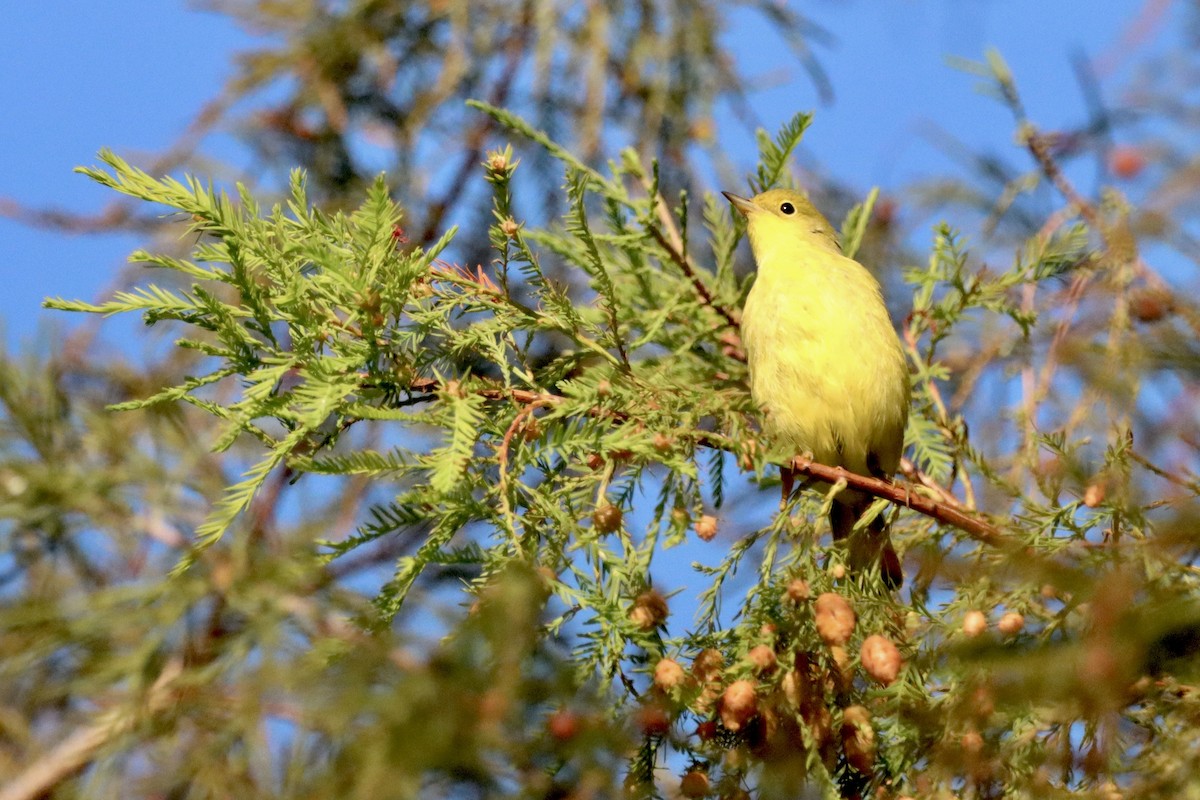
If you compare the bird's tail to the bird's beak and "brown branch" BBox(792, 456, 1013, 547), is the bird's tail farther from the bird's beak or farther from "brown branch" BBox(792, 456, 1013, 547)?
the bird's beak

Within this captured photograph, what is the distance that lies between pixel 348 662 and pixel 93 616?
2.52ft

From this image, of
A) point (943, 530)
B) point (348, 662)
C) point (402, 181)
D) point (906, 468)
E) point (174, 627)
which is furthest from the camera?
point (402, 181)

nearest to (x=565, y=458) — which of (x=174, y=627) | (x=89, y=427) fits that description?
(x=174, y=627)

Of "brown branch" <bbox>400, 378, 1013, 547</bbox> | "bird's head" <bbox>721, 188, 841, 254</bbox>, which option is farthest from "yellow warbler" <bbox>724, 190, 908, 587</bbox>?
"brown branch" <bbox>400, 378, 1013, 547</bbox>

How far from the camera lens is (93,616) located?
84.0 inches

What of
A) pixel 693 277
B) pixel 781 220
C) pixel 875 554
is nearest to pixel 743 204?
pixel 781 220

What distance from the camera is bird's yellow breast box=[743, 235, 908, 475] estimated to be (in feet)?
11.5

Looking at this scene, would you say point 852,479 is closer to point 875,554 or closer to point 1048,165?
point 875,554

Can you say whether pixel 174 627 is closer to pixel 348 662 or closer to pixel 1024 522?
pixel 348 662

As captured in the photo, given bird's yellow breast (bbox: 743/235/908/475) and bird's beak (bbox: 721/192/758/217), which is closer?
bird's yellow breast (bbox: 743/235/908/475)

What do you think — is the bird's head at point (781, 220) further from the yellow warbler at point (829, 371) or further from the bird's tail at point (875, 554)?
the bird's tail at point (875, 554)

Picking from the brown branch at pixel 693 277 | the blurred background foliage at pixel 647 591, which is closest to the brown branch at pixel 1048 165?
the blurred background foliage at pixel 647 591

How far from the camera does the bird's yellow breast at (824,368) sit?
3518 millimetres

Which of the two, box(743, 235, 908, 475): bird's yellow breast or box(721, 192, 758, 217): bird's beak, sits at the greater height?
box(721, 192, 758, 217): bird's beak
